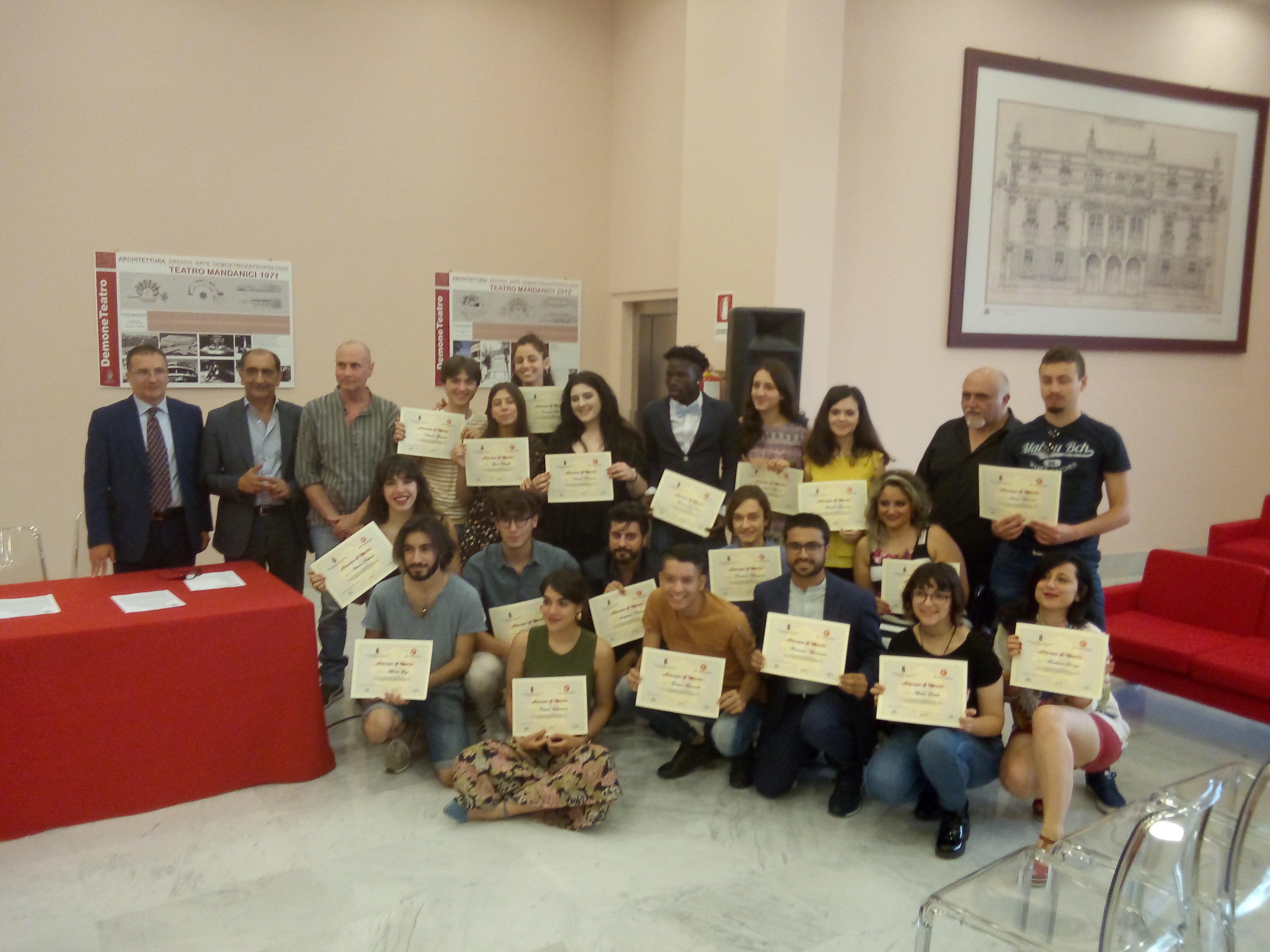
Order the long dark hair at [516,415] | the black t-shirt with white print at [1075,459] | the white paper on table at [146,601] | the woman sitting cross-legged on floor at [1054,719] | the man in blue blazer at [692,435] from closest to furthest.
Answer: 1. the woman sitting cross-legged on floor at [1054,719]
2. the white paper on table at [146,601]
3. the black t-shirt with white print at [1075,459]
4. the long dark hair at [516,415]
5. the man in blue blazer at [692,435]

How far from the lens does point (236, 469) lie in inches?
153

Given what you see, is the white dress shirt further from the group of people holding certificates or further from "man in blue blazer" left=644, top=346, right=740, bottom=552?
"man in blue blazer" left=644, top=346, right=740, bottom=552

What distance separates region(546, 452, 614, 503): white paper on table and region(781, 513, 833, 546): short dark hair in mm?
866

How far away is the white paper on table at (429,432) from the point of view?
384 centimetres

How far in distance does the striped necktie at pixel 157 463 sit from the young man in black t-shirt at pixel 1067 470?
3.28 meters

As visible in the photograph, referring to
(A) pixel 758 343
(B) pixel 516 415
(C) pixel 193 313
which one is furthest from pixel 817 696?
(C) pixel 193 313

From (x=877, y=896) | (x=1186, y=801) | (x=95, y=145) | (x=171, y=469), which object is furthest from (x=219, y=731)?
(x=95, y=145)

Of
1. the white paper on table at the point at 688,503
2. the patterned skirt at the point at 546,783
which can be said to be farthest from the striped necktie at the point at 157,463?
the white paper on table at the point at 688,503

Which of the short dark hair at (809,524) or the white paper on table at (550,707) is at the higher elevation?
the short dark hair at (809,524)

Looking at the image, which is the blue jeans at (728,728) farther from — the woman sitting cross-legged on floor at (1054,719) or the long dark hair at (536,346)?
the long dark hair at (536,346)

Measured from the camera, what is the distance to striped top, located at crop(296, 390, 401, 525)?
391 cm

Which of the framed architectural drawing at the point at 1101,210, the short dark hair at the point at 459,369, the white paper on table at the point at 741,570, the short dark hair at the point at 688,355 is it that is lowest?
the white paper on table at the point at 741,570

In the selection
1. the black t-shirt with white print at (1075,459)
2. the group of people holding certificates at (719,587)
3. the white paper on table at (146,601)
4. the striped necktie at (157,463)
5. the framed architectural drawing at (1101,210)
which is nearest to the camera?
the group of people holding certificates at (719,587)

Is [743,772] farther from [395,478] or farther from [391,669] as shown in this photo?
[395,478]
